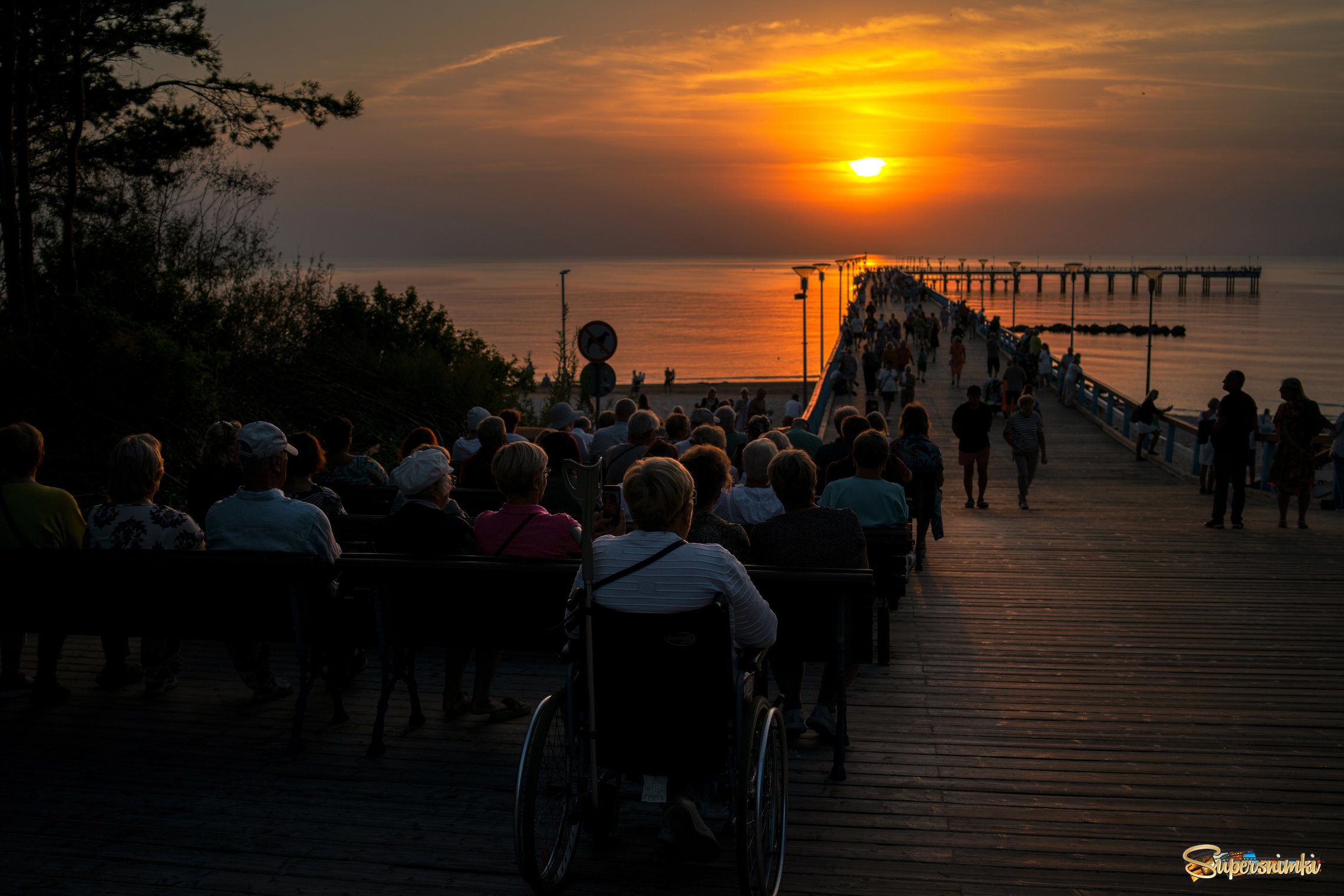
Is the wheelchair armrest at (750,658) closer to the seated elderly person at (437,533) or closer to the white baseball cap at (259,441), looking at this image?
the seated elderly person at (437,533)

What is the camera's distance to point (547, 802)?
3.69 metres

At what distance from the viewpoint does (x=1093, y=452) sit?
20453 mm

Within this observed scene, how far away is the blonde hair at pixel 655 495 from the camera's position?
3684 mm

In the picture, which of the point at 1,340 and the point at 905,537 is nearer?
the point at 905,537

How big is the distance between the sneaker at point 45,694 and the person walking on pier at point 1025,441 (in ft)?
36.8

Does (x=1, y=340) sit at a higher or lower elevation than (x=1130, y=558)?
higher

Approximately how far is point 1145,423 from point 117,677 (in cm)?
1855

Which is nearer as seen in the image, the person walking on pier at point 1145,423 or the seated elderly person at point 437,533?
the seated elderly person at point 437,533

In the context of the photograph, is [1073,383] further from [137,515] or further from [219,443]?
[137,515]

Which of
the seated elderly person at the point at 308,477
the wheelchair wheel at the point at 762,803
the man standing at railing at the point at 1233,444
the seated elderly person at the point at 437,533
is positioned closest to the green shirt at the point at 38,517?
the seated elderly person at the point at 308,477

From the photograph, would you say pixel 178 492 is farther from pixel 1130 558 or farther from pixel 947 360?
pixel 947 360

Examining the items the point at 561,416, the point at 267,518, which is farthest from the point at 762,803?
the point at 561,416

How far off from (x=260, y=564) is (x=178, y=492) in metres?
7.56

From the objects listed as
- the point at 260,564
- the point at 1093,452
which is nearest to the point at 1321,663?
the point at 260,564
